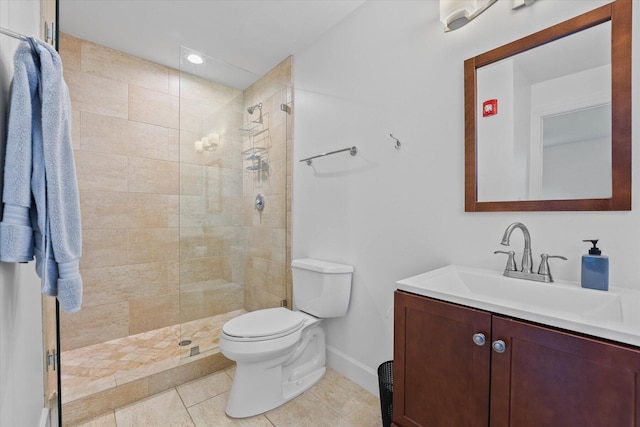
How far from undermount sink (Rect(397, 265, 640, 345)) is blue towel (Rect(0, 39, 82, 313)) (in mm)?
1036

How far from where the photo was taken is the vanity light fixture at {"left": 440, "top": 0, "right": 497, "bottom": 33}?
4.01 feet

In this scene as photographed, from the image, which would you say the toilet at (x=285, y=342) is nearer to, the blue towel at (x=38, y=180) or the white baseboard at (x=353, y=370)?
the white baseboard at (x=353, y=370)

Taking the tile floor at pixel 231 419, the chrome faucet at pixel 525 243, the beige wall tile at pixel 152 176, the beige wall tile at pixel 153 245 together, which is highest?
the beige wall tile at pixel 152 176

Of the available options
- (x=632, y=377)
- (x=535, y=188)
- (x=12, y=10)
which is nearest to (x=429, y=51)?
(x=535, y=188)

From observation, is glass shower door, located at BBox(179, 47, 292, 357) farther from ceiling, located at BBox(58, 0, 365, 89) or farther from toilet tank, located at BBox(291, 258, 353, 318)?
toilet tank, located at BBox(291, 258, 353, 318)

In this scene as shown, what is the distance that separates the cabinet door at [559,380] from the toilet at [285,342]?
109cm

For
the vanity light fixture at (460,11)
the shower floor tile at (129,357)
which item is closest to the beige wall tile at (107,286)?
the shower floor tile at (129,357)

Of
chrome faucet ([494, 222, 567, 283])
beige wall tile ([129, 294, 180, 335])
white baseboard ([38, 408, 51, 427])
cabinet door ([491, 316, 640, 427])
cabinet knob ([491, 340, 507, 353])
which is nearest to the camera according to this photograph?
cabinet door ([491, 316, 640, 427])

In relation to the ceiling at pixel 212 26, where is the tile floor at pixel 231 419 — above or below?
below

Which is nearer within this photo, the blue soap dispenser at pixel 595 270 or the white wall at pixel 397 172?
the blue soap dispenser at pixel 595 270

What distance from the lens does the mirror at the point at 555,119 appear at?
0.99 meters

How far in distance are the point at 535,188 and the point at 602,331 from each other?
25.5 inches

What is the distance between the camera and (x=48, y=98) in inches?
27.8

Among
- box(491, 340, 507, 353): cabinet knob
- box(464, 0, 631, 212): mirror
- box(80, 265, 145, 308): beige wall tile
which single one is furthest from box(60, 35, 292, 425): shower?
box(491, 340, 507, 353): cabinet knob
